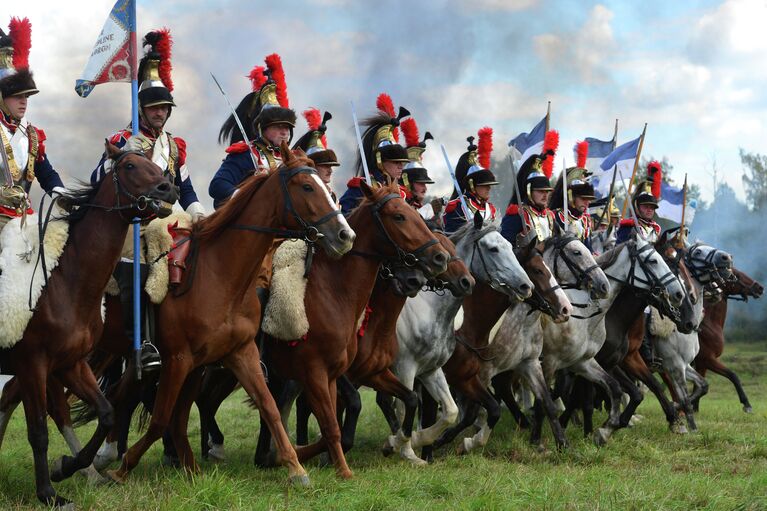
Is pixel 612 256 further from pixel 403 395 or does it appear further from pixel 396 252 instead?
pixel 396 252

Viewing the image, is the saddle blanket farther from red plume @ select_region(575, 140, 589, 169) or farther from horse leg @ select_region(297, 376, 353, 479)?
red plume @ select_region(575, 140, 589, 169)

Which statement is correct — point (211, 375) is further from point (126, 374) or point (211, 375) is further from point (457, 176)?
point (457, 176)

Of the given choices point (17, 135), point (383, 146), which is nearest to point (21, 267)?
point (17, 135)

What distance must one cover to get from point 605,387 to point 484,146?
353 cm

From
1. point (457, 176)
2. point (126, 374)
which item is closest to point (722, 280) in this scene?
point (457, 176)

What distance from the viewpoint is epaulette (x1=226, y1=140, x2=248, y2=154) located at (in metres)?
9.14

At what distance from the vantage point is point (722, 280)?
48.4ft

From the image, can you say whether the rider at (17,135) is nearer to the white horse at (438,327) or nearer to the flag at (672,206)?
the white horse at (438,327)

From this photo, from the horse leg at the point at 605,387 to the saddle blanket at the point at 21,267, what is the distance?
673 cm

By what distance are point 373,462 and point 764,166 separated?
39364 millimetres

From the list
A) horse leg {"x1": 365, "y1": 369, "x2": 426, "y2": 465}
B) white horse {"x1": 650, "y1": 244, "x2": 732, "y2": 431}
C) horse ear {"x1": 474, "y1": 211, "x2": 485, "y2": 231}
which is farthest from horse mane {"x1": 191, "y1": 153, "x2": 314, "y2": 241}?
white horse {"x1": 650, "y1": 244, "x2": 732, "y2": 431}

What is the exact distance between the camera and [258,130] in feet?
31.1

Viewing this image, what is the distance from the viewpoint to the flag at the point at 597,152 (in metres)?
17.4

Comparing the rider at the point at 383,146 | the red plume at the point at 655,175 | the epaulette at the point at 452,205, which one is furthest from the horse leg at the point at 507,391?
the red plume at the point at 655,175
